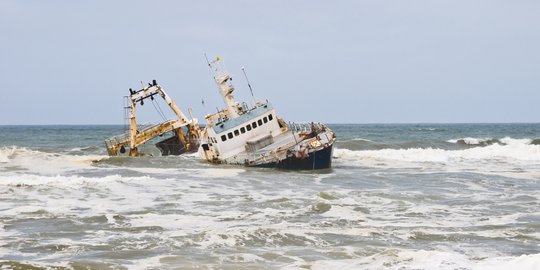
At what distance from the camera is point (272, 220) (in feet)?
54.8

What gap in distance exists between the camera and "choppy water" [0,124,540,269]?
12.1 meters

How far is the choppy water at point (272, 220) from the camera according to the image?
39.6 ft

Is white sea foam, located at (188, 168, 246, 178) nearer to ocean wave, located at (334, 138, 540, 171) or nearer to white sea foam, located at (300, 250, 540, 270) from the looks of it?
ocean wave, located at (334, 138, 540, 171)

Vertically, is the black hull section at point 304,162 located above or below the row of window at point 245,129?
below

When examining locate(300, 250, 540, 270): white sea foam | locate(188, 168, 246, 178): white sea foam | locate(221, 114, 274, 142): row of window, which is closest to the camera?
locate(300, 250, 540, 270): white sea foam

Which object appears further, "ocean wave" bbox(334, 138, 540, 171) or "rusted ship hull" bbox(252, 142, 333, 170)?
"ocean wave" bbox(334, 138, 540, 171)

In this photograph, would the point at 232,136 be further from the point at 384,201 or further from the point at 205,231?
the point at 205,231

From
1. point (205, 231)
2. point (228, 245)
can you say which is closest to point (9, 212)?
point (205, 231)

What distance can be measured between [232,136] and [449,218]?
16.9 m

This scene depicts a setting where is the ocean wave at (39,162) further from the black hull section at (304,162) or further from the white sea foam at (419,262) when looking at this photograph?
the white sea foam at (419,262)

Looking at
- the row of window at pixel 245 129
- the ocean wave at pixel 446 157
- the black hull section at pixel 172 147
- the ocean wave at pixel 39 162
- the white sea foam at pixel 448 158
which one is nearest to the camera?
the row of window at pixel 245 129

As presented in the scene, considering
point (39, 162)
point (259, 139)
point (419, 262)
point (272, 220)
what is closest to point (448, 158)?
point (259, 139)

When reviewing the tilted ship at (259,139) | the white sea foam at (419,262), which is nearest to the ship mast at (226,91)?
the tilted ship at (259,139)

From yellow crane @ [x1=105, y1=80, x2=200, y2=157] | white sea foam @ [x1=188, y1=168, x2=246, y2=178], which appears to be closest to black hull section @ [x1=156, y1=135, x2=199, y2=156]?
yellow crane @ [x1=105, y1=80, x2=200, y2=157]
